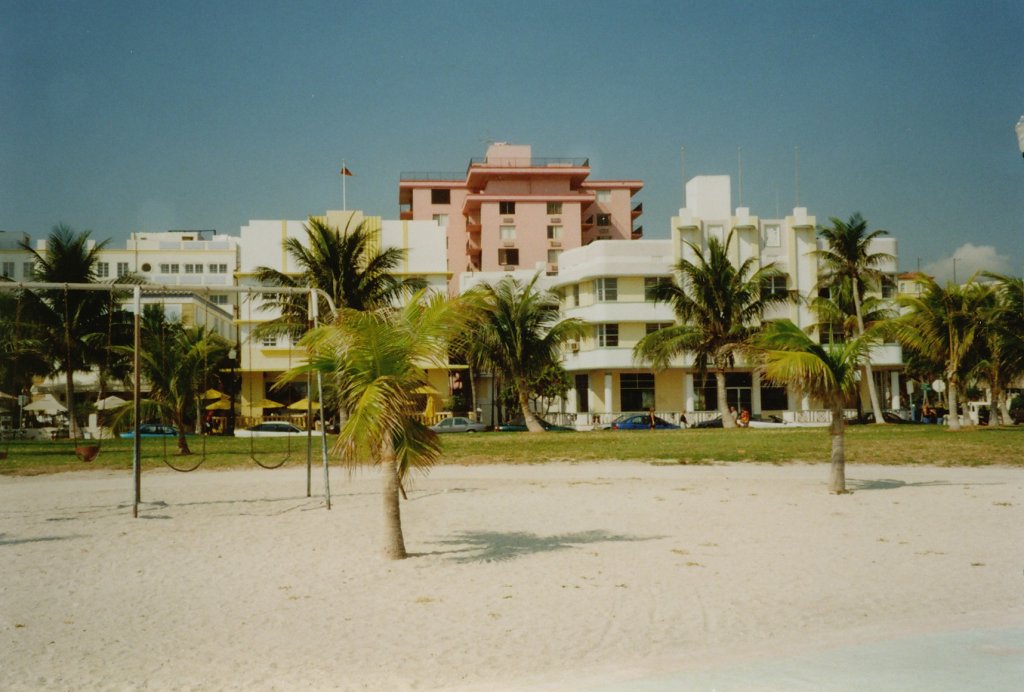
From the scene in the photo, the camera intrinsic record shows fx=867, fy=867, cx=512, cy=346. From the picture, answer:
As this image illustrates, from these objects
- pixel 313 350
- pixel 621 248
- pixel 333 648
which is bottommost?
pixel 333 648

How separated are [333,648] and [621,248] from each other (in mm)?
49011

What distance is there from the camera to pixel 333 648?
7109 millimetres

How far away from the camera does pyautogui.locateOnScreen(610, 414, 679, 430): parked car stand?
50.5 metres

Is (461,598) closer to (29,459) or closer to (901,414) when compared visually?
(29,459)

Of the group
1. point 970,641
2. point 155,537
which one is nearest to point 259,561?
point 155,537

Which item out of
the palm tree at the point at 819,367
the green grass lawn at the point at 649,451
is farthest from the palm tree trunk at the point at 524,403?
the palm tree at the point at 819,367

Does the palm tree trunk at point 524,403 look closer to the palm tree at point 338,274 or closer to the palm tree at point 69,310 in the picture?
the palm tree at point 338,274

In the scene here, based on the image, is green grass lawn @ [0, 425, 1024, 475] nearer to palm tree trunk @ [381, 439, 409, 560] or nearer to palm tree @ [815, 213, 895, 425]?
palm tree trunk @ [381, 439, 409, 560]

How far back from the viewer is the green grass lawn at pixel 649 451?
23375 millimetres

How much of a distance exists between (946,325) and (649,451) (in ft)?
58.5

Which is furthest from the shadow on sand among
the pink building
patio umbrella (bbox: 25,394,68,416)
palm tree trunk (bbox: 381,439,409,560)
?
the pink building

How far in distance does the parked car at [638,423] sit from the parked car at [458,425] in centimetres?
790

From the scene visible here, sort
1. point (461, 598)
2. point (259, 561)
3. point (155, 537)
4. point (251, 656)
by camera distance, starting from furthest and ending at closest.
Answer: point (155, 537), point (259, 561), point (461, 598), point (251, 656)

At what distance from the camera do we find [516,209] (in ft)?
241
